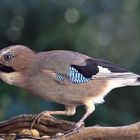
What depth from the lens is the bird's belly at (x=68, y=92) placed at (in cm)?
Result: 483

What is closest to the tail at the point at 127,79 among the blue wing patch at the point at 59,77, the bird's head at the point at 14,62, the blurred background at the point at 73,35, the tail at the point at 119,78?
the tail at the point at 119,78

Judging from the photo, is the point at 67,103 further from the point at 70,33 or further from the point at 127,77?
the point at 70,33

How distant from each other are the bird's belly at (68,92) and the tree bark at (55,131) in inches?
11.1

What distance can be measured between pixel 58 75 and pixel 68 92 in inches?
4.7

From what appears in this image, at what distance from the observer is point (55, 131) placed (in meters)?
4.41

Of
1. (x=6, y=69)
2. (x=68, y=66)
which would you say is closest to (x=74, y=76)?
(x=68, y=66)

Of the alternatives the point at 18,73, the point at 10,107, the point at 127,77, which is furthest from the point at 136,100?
the point at 18,73

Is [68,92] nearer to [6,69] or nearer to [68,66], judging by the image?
[68,66]

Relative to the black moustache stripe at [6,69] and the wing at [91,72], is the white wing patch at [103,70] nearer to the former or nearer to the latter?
the wing at [91,72]

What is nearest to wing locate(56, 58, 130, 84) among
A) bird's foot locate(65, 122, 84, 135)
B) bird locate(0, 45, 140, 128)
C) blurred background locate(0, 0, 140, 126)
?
bird locate(0, 45, 140, 128)

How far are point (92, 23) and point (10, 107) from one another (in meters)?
1.04

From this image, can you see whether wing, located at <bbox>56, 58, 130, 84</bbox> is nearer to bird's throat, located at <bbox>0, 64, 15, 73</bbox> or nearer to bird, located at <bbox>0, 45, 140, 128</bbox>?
bird, located at <bbox>0, 45, 140, 128</bbox>

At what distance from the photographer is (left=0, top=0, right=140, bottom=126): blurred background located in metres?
6.44

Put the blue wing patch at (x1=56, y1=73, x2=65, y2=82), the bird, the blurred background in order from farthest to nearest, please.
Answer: the blurred background < the blue wing patch at (x1=56, y1=73, x2=65, y2=82) < the bird
